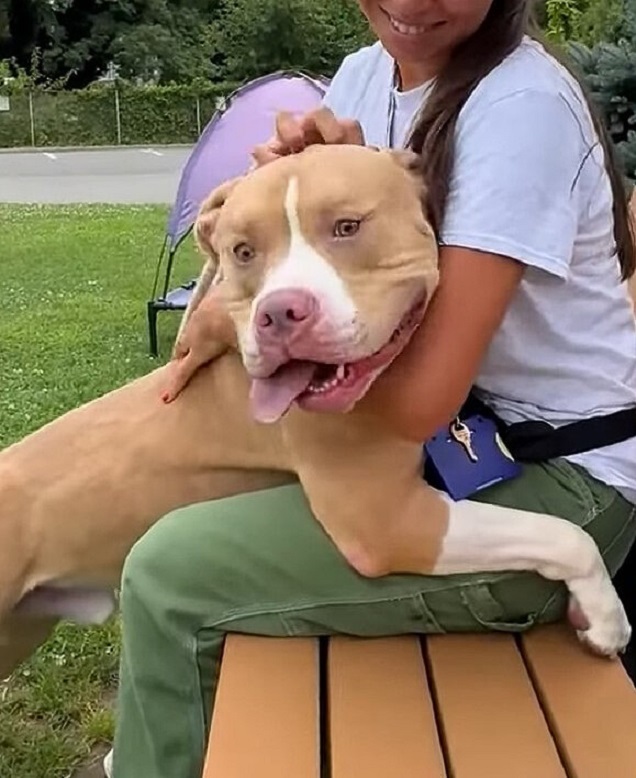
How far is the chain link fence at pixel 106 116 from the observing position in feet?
103

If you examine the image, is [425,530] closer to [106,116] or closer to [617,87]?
[617,87]

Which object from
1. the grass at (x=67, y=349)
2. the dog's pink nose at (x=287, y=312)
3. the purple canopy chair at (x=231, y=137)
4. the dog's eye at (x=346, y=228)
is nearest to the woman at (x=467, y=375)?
the dog's eye at (x=346, y=228)

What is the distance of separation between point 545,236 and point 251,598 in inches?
29.4

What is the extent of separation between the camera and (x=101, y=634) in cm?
384

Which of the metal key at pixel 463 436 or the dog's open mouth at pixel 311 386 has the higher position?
the dog's open mouth at pixel 311 386

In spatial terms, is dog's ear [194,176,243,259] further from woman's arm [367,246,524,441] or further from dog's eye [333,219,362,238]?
woman's arm [367,246,524,441]

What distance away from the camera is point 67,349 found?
738 centimetres

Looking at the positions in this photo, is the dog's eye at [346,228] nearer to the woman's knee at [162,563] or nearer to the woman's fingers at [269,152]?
the woman's fingers at [269,152]

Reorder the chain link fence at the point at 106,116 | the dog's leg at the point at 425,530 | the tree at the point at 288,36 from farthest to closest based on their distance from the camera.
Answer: the tree at the point at 288,36, the chain link fence at the point at 106,116, the dog's leg at the point at 425,530

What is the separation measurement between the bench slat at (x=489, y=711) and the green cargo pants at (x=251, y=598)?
0.05 metres

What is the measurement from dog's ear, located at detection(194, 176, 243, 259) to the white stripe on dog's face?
0.23m

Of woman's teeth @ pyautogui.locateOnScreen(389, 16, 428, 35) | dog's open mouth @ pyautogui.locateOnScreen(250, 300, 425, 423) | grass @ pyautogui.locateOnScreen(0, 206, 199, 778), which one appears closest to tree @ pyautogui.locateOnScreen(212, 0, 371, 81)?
grass @ pyautogui.locateOnScreen(0, 206, 199, 778)

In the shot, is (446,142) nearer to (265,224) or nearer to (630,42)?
(265,224)

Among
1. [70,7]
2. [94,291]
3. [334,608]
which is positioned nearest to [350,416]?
Result: [334,608]
